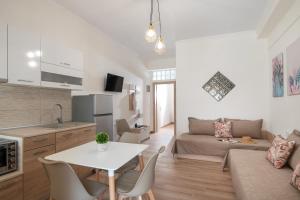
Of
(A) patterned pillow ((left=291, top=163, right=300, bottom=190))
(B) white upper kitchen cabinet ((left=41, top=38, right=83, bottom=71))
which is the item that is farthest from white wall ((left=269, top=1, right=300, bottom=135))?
(B) white upper kitchen cabinet ((left=41, top=38, right=83, bottom=71))

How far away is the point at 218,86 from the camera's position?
434cm

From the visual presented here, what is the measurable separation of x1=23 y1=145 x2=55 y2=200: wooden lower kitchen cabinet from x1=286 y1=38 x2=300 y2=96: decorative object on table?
344 cm

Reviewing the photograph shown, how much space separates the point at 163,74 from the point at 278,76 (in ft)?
13.5

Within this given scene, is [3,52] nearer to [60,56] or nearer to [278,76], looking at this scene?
[60,56]

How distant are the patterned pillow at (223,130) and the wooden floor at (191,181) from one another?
2.19 ft

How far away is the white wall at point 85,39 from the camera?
2.54 m

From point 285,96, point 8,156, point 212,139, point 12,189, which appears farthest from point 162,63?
point 12,189

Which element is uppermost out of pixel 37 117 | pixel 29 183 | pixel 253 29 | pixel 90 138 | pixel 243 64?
pixel 253 29

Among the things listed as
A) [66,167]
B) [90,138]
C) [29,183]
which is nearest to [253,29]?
[90,138]

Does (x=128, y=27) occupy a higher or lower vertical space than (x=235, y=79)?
higher

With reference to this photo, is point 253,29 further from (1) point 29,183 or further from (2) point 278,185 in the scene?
(1) point 29,183

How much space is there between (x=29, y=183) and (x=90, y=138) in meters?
1.11

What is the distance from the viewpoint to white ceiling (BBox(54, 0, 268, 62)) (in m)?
2.98

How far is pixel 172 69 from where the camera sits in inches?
A: 257
